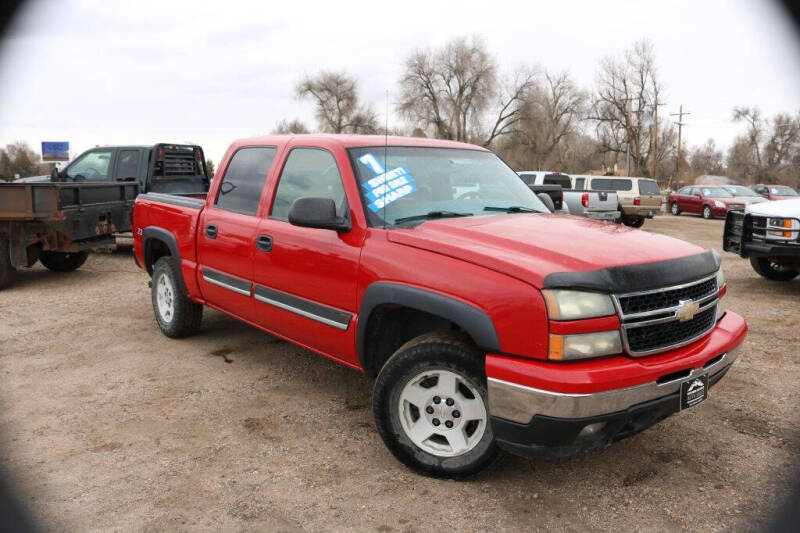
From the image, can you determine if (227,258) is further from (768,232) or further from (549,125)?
(549,125)

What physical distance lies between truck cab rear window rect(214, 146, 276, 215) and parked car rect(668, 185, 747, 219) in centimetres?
2363

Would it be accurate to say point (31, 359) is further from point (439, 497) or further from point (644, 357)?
point (644, 357)

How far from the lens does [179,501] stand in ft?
9.60

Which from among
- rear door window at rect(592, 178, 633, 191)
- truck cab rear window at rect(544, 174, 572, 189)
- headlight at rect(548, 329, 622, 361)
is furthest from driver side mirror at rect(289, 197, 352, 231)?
rear door window at rect(592, 178, 633, 191)

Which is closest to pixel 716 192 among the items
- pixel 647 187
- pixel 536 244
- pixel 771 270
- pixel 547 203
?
pixel 647 187

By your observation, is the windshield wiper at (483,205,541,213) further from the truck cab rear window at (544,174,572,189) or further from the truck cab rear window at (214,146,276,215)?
the truck cab rear window at (544,174,572,189)

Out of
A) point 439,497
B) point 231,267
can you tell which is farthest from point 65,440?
point 439,497

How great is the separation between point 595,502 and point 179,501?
6.77 feet

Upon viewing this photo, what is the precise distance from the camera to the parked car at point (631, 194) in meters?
20.3

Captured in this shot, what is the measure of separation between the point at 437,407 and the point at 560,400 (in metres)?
0.76

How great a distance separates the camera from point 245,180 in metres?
4.66

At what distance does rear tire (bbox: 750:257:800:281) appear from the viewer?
8.88 meters

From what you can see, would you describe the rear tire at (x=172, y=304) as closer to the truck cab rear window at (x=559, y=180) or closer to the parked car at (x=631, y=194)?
the truck cab rear window at (x=559, y=180)

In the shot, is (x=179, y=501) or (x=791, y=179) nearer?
(x=179, y=501)
